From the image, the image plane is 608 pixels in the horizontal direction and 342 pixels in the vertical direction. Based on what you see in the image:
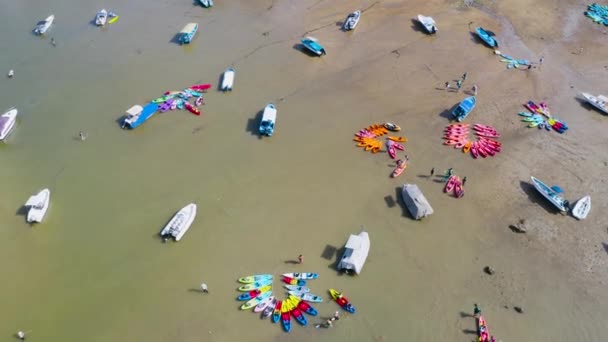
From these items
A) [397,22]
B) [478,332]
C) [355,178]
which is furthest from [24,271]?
[397,22]

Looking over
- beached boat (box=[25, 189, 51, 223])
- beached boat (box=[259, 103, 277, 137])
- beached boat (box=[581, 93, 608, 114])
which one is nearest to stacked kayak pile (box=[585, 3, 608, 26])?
beached boat (box=[581, 93, 608, 114])

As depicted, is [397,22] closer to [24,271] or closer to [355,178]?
[355,178]

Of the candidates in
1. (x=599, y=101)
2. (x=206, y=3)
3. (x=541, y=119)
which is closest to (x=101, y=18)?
(x=206, y=3)

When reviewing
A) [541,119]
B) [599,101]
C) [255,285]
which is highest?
[599,101]

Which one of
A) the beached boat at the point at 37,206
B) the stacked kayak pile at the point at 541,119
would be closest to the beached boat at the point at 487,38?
the stacked kayak pile at the point at 541,119

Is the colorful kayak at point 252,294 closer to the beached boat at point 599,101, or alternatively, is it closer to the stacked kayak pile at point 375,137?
the stacked kayak pile at point 375,137

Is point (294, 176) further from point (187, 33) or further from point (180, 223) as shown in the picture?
point (187, 33)
